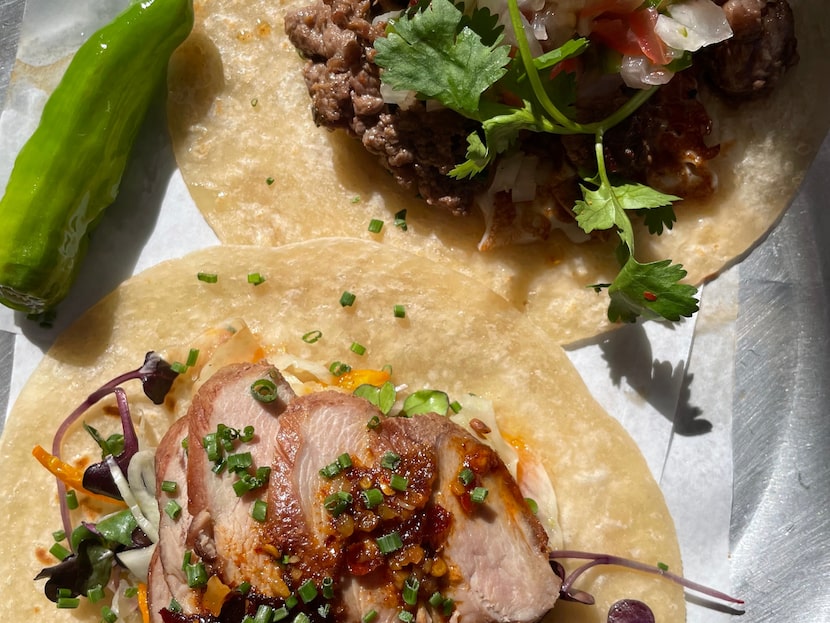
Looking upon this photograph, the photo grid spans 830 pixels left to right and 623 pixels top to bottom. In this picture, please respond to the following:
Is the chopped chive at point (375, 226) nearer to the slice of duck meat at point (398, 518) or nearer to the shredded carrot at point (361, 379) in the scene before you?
the shredded carrot at point (361, 379)

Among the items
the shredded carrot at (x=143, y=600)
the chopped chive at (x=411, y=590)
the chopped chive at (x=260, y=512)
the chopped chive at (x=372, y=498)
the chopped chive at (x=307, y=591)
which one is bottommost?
the shredded carrot at (x=143, y=600)

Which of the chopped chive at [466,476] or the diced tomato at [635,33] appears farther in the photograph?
the diced tomato at [635,33]

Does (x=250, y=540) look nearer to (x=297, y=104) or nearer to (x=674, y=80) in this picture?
(x=297, y=104)

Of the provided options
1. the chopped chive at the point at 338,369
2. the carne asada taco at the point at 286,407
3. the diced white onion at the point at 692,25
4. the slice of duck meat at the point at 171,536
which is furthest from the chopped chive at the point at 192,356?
the diced white onion at the point at 692,25

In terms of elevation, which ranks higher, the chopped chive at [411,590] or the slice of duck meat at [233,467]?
the slice of duck meat at [233,467]

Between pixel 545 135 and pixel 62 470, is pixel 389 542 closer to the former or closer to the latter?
pixel 62 470

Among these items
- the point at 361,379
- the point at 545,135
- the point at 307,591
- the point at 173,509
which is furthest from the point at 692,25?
the point at 173,509
